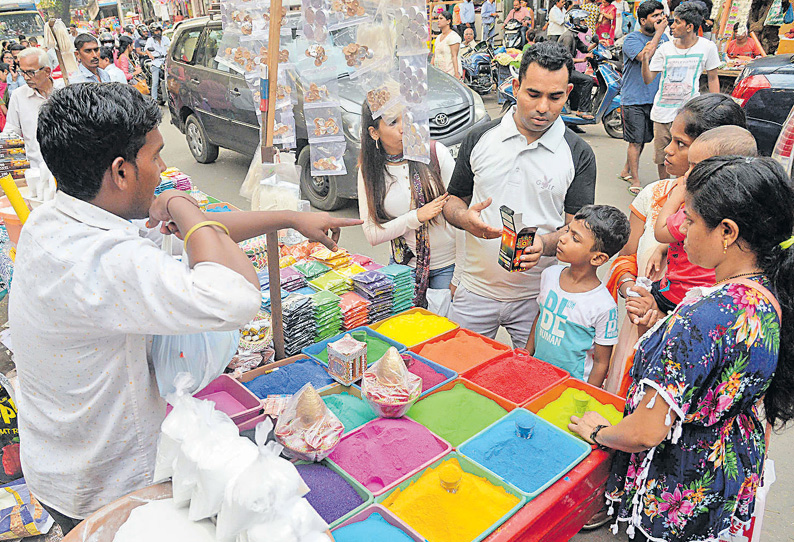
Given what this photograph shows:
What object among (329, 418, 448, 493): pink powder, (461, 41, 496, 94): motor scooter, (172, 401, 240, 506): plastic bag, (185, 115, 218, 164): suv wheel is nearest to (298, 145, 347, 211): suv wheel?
(185, 115, 218, 164): suv wheel

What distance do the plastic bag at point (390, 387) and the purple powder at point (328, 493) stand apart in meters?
0.27

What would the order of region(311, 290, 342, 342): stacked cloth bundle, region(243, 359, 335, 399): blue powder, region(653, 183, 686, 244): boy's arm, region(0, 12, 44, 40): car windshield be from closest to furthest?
region(243, 359, 335, 399): blue powder, region(653, 183, 686, 244): boy's arm, region(311, 290, 342, 342): stacked cloth bundle, region(0, 12, 44, 40): car windshield

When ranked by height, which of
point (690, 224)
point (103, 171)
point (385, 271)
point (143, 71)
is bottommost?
point (143, 71)

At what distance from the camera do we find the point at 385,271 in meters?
2.60

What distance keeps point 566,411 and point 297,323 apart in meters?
1.08

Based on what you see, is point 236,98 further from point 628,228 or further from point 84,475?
point 84,475

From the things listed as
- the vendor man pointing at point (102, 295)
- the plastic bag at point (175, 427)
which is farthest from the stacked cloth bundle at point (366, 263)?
the plastic bag at point (175, 427)

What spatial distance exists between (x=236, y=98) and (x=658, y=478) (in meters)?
5.85

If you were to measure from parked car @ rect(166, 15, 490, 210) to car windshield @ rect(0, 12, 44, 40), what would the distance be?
16.4ft

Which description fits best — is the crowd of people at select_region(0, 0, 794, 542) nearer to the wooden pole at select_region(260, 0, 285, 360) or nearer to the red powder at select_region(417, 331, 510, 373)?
the red powder at select_region(417, 331, 510, 373)

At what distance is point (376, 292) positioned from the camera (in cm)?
244

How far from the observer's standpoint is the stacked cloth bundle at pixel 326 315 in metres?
2.27

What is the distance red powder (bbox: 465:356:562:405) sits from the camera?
192 centimetres

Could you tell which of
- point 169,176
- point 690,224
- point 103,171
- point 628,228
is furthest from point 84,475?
point 169,176
